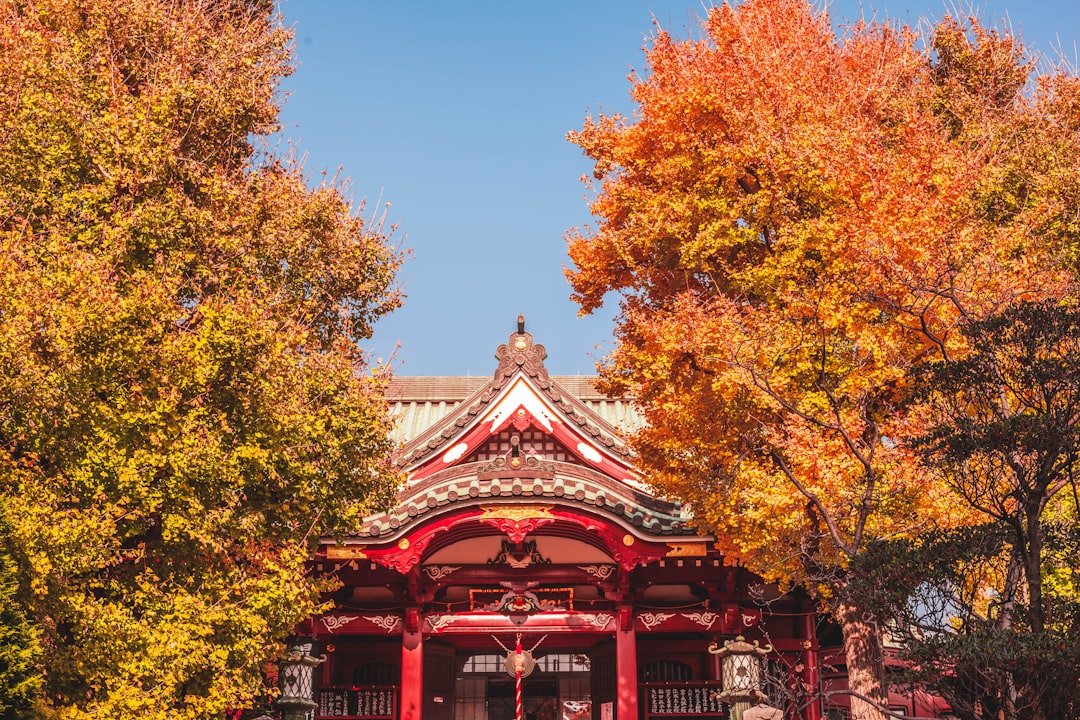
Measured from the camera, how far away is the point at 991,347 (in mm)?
7672

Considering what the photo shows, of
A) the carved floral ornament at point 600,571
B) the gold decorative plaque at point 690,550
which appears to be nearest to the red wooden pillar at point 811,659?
the gold decorative plaque at point 690,550

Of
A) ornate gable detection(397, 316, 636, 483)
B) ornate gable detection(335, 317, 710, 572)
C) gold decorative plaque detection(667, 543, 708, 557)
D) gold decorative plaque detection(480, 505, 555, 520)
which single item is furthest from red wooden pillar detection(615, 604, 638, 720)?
ornate gable detection(397, 316, 636, 483)

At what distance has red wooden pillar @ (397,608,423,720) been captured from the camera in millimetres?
16141

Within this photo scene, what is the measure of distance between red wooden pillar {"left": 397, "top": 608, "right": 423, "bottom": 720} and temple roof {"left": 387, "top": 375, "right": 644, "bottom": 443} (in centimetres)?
662

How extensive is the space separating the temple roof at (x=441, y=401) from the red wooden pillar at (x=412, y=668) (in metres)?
6.62

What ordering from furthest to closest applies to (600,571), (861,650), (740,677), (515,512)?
(600,571) → (515,512) → (740,677) → (861,650)

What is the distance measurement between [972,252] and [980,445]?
487 cm

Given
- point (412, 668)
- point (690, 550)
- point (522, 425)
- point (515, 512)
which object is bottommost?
point (412, 668)

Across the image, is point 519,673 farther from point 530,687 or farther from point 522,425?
point 522,425

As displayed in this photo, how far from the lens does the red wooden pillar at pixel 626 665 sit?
1611cm

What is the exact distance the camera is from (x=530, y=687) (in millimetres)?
19375

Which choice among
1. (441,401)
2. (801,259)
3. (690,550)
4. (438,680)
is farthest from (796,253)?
(441,401)

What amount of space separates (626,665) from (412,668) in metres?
3.69

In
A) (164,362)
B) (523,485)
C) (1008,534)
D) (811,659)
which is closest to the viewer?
(1008,534)
